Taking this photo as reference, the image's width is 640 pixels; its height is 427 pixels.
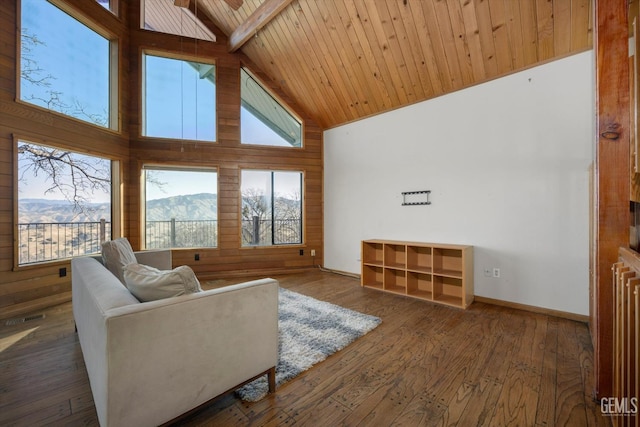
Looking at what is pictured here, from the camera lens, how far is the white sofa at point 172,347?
3.82 ft

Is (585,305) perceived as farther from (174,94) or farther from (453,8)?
(174,94)

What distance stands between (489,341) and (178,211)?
15.4 feet

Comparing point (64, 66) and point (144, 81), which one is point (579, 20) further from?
point (64, 66)

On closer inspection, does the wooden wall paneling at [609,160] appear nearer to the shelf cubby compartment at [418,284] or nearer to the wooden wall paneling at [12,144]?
the shelf cubby compartment at [418,284]

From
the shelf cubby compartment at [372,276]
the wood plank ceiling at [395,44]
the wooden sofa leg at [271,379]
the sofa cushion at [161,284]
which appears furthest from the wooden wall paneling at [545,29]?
the wooden sofa leg at [271,379]

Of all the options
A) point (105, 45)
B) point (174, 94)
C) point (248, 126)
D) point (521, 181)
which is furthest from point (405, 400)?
point (105, 45)

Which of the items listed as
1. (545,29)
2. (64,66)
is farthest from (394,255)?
(64,66)

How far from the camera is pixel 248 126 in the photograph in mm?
5055

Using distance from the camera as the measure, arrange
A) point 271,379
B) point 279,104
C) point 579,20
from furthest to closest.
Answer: point 279,104 < point 579,20 < point 271,379

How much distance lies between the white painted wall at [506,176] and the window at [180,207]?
9.35 feet

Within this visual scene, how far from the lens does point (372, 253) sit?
436 centimetres

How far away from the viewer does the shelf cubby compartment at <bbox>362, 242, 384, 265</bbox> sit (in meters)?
4.23

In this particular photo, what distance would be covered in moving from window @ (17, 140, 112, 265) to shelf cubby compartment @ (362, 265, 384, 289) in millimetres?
3934

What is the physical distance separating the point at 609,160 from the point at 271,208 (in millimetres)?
4443
